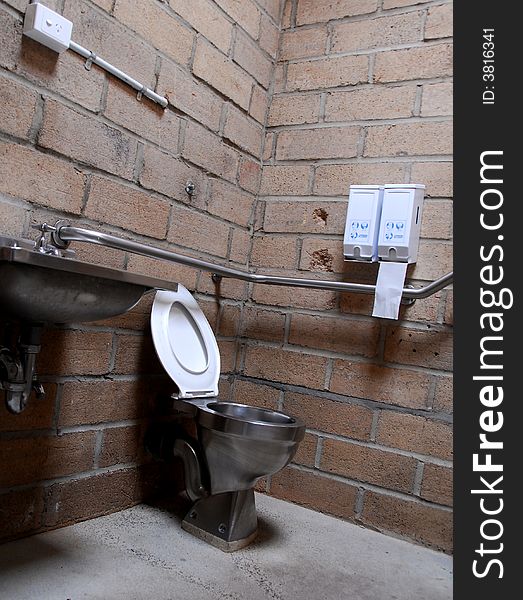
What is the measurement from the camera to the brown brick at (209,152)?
67.4 inches

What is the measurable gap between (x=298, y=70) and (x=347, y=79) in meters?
0.21

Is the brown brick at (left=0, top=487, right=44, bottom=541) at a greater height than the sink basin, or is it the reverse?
the sink basin

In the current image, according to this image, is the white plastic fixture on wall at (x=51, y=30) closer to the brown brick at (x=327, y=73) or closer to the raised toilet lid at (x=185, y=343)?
the raised toilet lid at (x=185, y=343)

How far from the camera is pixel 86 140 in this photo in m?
1.39

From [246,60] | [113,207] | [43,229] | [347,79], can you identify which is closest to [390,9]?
[347,79]

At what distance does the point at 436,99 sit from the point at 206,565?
1491 millimetres

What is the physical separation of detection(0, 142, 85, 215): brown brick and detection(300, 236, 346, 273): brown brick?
0.79m

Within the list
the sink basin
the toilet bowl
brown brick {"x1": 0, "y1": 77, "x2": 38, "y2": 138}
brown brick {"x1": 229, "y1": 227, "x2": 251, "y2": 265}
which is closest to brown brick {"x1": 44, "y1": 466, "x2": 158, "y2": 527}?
the toilet bowl

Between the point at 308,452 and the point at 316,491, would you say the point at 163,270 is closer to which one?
the point at 308,452

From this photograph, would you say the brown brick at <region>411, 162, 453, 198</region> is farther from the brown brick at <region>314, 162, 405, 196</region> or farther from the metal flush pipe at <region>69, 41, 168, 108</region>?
the metal flush pipe at <region>69, 41, 168, 108</region>

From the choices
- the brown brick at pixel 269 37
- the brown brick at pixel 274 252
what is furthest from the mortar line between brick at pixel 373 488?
the brown brick at pixel 269 37

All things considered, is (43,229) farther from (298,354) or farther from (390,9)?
(390,9)

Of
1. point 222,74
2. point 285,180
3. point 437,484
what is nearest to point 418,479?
point 437,484

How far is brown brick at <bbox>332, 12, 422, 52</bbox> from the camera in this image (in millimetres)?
1805
